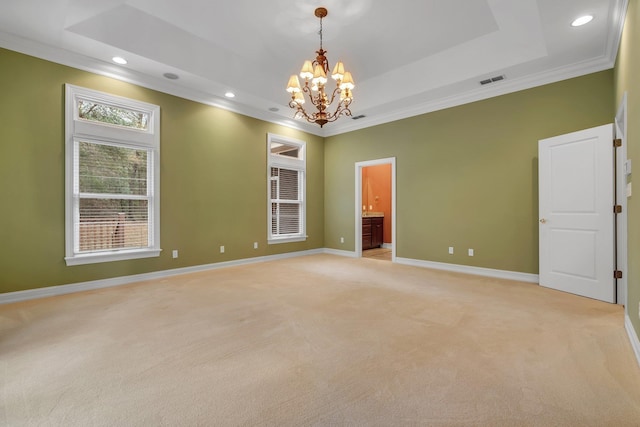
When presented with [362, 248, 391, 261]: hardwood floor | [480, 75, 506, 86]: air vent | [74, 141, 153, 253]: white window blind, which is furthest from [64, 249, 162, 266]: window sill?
[480, 75, 506, 86]: air vent

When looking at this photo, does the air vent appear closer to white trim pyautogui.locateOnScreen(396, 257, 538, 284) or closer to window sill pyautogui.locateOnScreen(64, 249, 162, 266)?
white trim pyautogui.locateOnScreen(396, 257, 538, 284)

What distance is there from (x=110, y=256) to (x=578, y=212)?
20.8 feet

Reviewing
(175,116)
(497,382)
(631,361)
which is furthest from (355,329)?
(175,116)

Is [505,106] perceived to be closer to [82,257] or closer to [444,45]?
[444,45]

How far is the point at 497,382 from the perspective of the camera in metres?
1.85

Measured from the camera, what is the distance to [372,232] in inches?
315

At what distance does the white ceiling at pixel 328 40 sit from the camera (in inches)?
129

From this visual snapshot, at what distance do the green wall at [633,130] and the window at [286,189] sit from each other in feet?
17.3

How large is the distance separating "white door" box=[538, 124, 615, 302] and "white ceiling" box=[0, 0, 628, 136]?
1.13m

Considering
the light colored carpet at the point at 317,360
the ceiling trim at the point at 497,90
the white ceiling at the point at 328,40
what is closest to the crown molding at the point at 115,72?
the white ceiling at the point at 328,40

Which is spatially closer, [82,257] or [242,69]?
[82,257]

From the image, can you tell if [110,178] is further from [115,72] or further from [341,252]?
[341,252]

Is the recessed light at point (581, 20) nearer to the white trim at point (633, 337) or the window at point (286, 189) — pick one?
the white trim at point (633, 337)

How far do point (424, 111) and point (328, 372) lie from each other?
508cm
